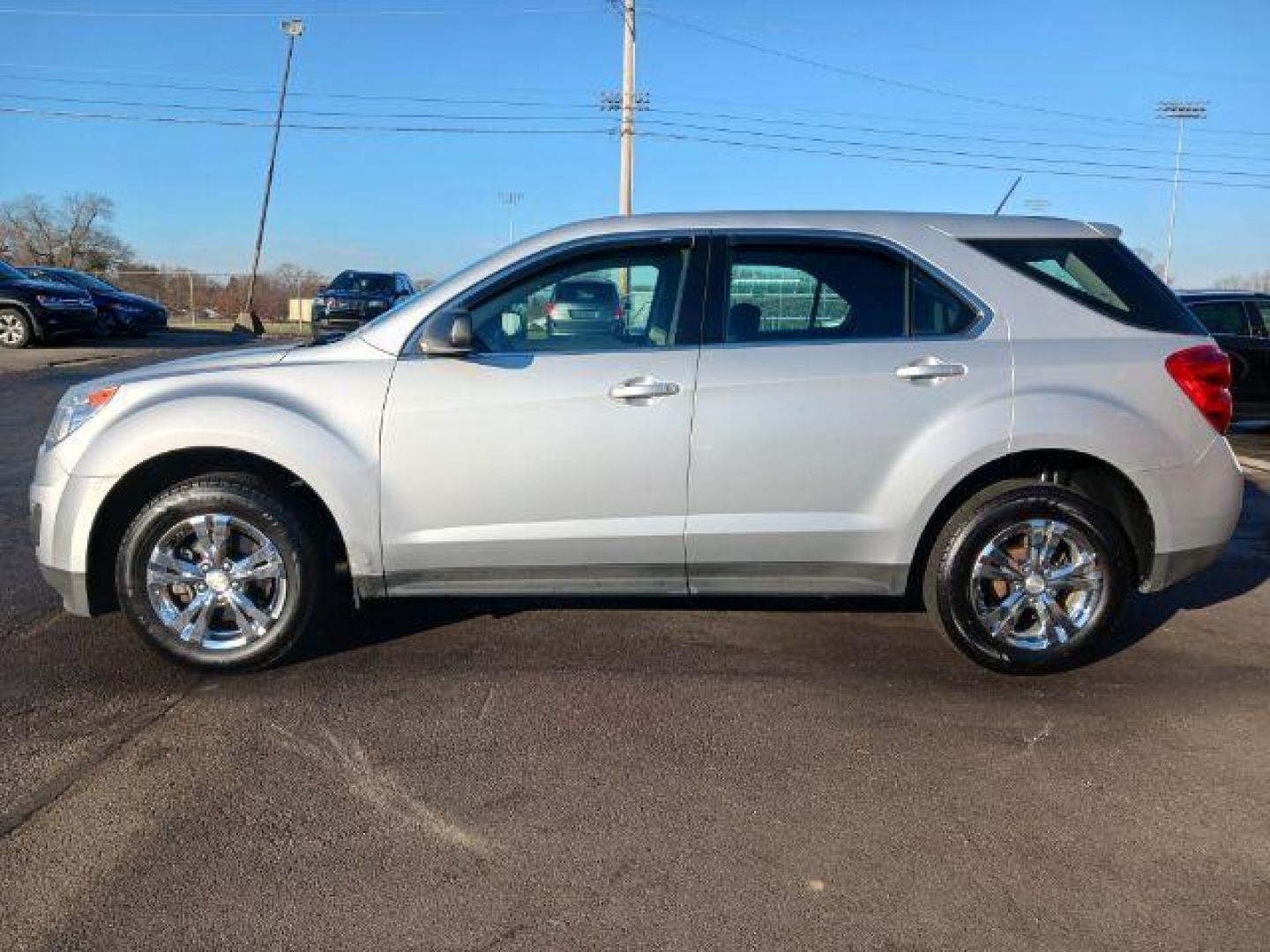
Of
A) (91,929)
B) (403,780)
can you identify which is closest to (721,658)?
(403,780)

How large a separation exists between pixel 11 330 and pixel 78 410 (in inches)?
659

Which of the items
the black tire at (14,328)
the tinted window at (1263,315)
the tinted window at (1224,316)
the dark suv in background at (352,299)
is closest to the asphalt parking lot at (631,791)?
the tinted window at (1224,316)

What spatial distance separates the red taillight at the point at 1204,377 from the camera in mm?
4008

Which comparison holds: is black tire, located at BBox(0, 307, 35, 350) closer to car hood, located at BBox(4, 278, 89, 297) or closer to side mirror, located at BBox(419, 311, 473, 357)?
car hood, located at BBox(4, 278, 89, 297)

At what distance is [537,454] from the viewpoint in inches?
154

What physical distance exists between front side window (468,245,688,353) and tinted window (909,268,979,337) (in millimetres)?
973

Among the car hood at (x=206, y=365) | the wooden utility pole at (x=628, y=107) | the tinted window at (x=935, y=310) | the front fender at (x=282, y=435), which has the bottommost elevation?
the front fender at (x=282, y=435)

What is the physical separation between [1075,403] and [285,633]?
3314 mm

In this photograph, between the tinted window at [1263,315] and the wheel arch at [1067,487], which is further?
the tinted window at [1263,315]

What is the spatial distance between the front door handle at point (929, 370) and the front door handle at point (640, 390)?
918mm

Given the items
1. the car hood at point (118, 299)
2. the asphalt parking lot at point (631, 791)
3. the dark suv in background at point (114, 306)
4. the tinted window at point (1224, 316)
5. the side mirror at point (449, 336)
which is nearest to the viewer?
the asphalt parking lot at point (631, 791)

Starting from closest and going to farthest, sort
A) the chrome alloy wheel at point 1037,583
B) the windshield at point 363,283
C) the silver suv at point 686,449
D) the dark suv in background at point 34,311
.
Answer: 1. the silver suv at point 686,449
2. the chrome alloy wheel at point 1037,583
3. the dark suv in background at point 34,311
4. the windshield at point 363,283

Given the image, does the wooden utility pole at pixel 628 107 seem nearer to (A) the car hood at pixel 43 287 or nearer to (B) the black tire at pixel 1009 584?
(A) the car hood at pixel 43 287

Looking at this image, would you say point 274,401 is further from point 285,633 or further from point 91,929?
point 91,929
